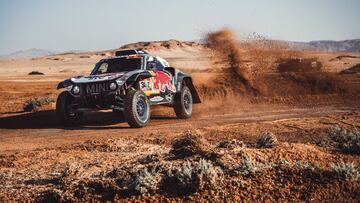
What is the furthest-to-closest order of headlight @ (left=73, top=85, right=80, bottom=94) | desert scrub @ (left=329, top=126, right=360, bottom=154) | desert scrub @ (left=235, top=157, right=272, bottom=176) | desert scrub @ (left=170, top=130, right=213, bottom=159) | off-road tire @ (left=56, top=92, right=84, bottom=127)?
off-road tire @ (left=56, top=92, right=84, bottom=127) → headlight @ (left=73, top=85, right=80, bottom=94) → desert scrub @ (left=329, top=126, right=360, bottom=154) → desert scrub @ (left=170, top=130, right=213, bottom=159) → desert scrub @ (left=235, top=157, right=272, bottom=176)

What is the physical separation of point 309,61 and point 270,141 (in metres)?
20.1

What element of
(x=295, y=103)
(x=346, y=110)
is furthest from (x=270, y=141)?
(x=295, y=103)

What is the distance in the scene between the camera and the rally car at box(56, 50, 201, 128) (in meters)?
10.9

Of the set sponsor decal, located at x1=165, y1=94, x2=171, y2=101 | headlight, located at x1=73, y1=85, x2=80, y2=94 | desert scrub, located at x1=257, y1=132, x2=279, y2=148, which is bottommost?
desert scrub, located at x1=257, y1=132, x2=279, y2=148

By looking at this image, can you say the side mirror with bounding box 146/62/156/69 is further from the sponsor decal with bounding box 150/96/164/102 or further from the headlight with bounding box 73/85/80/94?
the headlight with bounding box 73/85/80/94

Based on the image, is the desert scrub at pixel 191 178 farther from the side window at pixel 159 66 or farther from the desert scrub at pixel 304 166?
the side window at pixel 159 66

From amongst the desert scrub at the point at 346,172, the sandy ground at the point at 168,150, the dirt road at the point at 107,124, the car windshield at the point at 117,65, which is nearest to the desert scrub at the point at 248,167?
the sandy ground at the point at 168,150

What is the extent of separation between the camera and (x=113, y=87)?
10820 mm

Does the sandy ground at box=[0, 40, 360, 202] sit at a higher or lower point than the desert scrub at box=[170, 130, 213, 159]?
lower

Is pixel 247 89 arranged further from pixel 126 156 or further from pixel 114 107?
pixel 126 156

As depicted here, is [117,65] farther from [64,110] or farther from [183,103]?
[183,103]

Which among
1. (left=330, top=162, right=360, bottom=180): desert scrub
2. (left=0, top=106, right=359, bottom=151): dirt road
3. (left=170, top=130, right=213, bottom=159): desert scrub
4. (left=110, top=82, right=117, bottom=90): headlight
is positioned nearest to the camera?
(left=330, top=162, right=360, bottom=180): desert scrub

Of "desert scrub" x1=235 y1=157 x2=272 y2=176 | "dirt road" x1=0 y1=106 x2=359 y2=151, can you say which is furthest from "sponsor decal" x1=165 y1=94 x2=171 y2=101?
"desert scrub" x1=235 y1=157 x2=272 y2=176

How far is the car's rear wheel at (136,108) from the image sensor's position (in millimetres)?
10695
